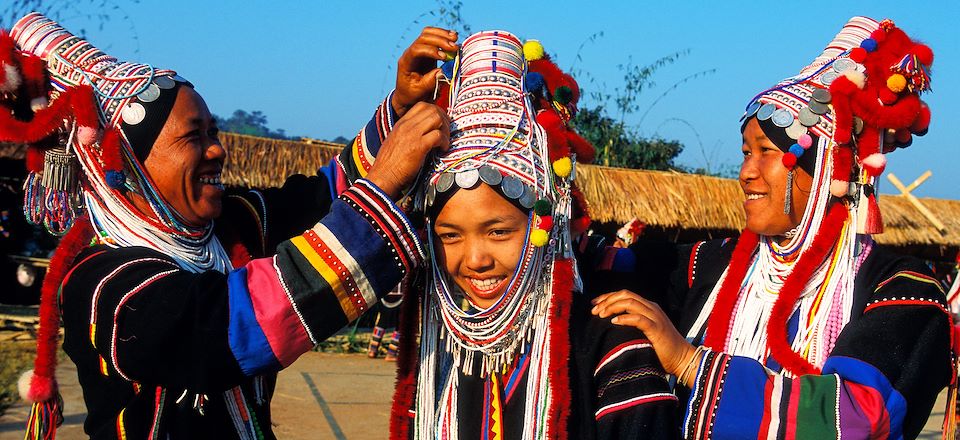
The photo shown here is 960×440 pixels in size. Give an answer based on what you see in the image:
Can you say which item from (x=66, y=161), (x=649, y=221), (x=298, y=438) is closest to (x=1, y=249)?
(x=298, y=438)

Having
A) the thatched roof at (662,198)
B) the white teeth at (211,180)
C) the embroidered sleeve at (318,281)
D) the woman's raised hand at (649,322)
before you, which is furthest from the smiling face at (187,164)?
the thatched roof at (662,198)

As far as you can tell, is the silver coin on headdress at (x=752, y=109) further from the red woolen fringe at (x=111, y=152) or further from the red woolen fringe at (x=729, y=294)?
the red woolen fringe at (x=111, y=152)

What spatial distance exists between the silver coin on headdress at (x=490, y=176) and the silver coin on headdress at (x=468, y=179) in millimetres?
15

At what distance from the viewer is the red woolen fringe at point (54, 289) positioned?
2525 mm

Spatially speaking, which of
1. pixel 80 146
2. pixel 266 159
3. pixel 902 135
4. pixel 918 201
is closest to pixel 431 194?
pixel 80 146

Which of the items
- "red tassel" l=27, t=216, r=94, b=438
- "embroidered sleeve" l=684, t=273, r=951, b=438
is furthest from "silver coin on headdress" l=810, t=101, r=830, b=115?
"red tassel" l=27, t=216, r=94, b=438

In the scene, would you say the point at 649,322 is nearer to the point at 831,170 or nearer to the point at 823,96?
the point at 831,170

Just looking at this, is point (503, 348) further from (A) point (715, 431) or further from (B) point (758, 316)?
(B) point (758, 316)

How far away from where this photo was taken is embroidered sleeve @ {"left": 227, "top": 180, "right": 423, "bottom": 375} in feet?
7.06

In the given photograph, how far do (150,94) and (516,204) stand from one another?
1.11m

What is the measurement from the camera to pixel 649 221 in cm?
1201

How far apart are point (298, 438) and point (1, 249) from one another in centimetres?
786

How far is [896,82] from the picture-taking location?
268 centimetres

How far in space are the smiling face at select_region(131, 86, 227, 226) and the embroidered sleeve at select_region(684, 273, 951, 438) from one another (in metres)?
1.52
